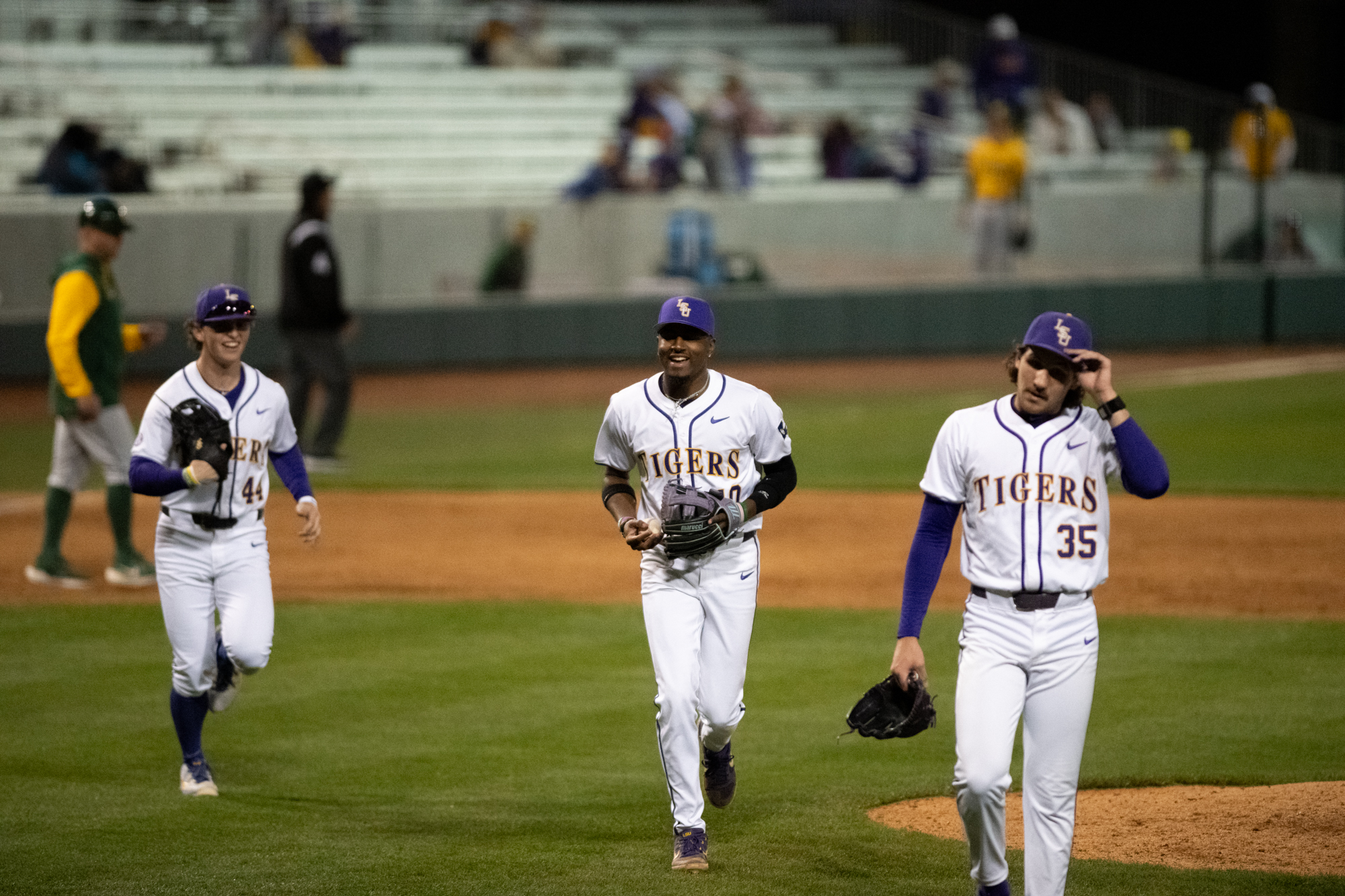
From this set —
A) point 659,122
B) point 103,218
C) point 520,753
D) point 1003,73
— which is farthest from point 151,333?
point 1003,73

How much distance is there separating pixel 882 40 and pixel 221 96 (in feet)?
42.4

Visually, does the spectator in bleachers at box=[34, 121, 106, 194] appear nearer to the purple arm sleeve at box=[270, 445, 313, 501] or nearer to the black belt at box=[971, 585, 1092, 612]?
the purple arm sleeve at box=[270, 445, 313, 501]

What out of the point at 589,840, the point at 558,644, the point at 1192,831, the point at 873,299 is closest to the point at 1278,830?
the point at 1192,831

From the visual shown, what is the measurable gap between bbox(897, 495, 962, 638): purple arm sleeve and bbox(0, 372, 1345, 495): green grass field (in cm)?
966

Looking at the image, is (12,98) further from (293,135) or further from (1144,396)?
(1144,396)

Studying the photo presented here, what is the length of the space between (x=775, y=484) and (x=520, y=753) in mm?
2021

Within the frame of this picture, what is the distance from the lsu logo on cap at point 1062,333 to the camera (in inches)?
182

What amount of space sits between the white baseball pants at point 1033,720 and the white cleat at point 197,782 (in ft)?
10.4

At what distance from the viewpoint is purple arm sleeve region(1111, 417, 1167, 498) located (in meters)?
4.65

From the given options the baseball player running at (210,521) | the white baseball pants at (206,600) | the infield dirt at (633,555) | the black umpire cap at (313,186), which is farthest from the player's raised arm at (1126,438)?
the black umpire cap at (313,186)

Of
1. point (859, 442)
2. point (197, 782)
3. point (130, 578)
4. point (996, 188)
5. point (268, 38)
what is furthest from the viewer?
point (268, 38)

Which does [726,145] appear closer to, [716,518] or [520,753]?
[520,753]

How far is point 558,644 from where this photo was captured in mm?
9164

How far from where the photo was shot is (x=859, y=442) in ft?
56.0
